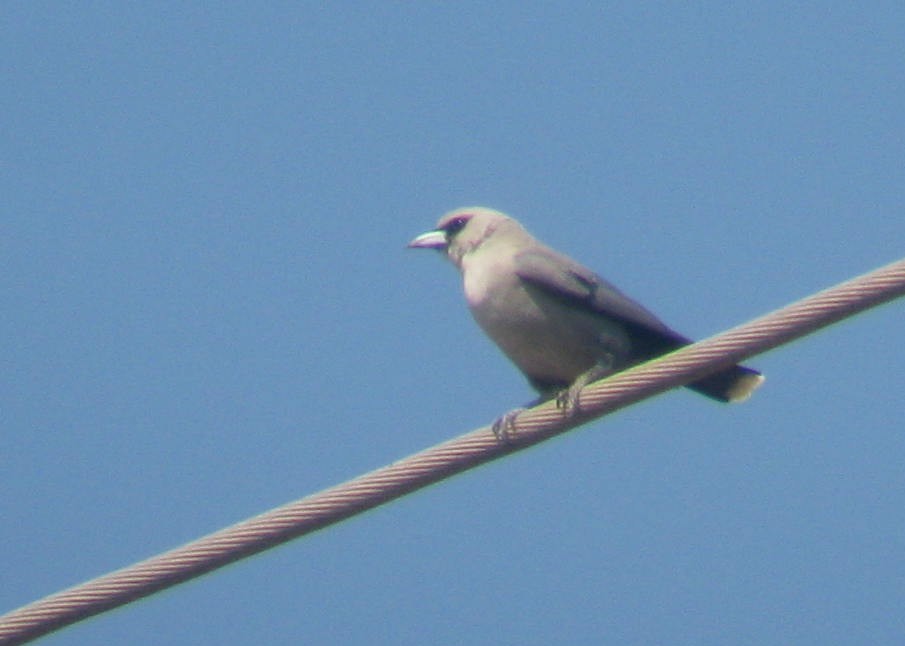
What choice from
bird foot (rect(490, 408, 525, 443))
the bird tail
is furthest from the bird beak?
bird foot (rect(490, 408, 525, 443))

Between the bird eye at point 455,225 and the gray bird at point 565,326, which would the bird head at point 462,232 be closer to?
the bird eye at point 455,225

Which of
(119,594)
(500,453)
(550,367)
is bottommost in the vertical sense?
(119,594)

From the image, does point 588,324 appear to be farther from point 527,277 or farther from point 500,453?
point 500,453

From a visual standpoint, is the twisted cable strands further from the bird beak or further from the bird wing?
the bird beak

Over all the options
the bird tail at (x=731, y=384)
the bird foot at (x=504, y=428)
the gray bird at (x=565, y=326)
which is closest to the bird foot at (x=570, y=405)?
the bird foot at (x=504, y=428)

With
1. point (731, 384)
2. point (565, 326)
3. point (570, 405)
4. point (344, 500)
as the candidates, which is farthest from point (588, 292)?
point (344, 500)

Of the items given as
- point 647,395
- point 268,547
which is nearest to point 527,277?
point 647,395

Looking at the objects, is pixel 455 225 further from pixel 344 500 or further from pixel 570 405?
pixel 344 500

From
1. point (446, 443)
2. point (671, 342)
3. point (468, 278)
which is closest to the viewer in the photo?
point (446, 443)
